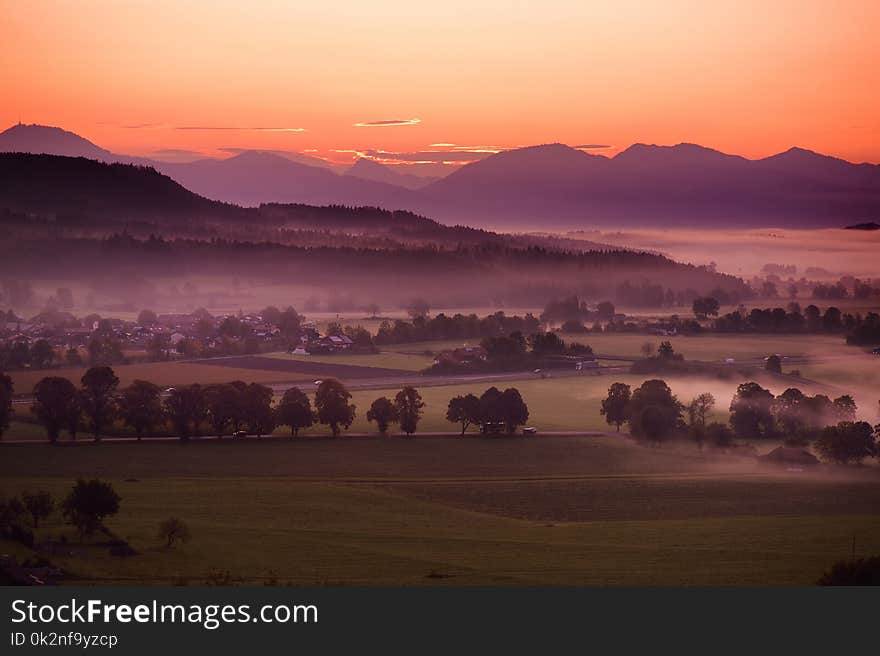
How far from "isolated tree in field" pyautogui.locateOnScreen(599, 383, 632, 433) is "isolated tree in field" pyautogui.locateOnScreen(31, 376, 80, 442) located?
14514 mm

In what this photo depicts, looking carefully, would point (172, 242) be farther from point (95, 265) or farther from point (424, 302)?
point (424, 302)

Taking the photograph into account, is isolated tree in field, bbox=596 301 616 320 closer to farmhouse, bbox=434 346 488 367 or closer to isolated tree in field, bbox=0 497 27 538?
farmhouse, bbox=434 346 488 367

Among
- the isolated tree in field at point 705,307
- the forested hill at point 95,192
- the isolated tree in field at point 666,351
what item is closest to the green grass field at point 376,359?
the isolated tree in field at point 666,351

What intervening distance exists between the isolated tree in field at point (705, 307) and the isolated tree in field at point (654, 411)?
11746 millimetres

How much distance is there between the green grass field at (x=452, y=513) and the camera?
61.8ft

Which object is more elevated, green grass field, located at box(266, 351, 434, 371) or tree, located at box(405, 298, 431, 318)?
tree, located at box(405, 298, 431, 318)

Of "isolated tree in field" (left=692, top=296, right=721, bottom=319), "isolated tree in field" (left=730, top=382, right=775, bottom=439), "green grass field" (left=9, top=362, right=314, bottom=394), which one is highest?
"isolated tree in field" (left=692, top=296, right=721, bottom=319)

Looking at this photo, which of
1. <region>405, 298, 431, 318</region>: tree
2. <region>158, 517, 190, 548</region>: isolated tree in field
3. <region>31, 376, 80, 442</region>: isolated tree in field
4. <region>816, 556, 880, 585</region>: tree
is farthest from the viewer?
<region>405, 298, 431, 318</region>: tree

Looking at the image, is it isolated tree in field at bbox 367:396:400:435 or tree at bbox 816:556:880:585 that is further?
isolated tree in field at bbox 367:396:400:435

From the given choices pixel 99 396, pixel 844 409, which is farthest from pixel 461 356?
pixel 99 396

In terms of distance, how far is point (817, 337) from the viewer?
3766 cm

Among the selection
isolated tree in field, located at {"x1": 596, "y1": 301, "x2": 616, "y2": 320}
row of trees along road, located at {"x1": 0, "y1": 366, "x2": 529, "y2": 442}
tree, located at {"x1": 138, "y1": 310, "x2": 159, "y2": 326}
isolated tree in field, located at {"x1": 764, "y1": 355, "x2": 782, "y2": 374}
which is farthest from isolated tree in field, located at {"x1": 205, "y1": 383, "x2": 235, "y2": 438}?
isolated tree in field, located at {"x1": 596, "y1": 301, "x2": 616, "y2": 320}

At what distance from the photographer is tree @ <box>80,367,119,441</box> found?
28.7 meters

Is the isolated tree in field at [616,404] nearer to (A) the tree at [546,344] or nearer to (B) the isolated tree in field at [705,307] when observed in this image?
(A) the tree at [546,344]
